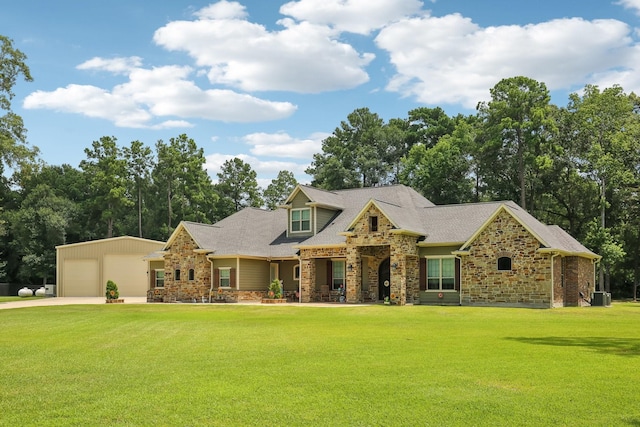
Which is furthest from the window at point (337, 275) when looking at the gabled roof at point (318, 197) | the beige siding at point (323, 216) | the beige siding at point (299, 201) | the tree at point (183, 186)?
the tree at point (183, 186)

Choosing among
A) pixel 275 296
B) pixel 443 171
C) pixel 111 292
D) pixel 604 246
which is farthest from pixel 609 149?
pixel 111 292

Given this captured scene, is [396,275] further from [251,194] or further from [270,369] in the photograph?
[251,194]

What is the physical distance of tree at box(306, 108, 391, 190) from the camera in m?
63.3

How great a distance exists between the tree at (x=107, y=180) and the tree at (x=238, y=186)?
9.95 m

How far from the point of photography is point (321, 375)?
432 inches

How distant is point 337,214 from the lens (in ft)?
139

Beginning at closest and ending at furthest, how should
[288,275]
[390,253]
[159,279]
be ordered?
[390,253], [288,275], [159,279]

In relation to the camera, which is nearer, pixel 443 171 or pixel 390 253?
pixel 390 253

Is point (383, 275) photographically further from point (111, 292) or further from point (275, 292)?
point (111, 292)

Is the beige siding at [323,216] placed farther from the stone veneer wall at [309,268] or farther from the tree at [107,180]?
the tree at [107,180]

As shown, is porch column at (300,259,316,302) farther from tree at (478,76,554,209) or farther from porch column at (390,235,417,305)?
tree at (478,76,554,209)

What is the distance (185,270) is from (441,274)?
16.0 metres

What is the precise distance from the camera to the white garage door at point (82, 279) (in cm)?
5225

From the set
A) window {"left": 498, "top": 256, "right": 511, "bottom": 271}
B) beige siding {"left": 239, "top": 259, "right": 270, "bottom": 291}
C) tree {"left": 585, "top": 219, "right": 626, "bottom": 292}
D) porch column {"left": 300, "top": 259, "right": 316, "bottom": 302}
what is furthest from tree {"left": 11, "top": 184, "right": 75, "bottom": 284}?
tree {"left": 585, "top": 219, "right": 626, "bottom": 292}
